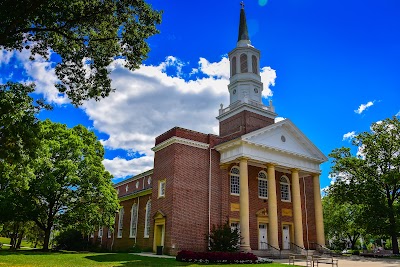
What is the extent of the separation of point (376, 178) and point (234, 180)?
16.2 m

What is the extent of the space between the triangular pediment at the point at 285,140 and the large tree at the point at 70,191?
14260mm

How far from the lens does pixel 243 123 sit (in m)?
32.6

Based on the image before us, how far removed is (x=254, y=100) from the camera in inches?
1350

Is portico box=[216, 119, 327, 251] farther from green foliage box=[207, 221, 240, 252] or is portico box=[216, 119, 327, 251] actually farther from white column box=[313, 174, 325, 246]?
green foliage box=[207, 221, 240, 252]

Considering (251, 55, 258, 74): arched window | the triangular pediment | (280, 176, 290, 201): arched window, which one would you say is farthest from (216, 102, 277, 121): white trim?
(280, 176, 290, 201): arched window

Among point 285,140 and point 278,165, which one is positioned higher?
point 285,140

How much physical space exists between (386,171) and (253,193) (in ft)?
49.4

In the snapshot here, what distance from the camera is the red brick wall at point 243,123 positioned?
32.1 m

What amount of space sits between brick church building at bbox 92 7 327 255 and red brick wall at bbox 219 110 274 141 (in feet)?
0.31

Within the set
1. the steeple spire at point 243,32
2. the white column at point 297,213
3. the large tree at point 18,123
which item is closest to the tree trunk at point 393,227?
the white column at point 297,213

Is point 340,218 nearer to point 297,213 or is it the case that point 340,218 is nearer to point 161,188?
point 297,213

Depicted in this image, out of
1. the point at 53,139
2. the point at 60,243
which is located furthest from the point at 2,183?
the point at 60,243

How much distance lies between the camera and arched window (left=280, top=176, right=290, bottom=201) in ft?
111

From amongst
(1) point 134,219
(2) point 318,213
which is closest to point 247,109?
(2) point 318,213
